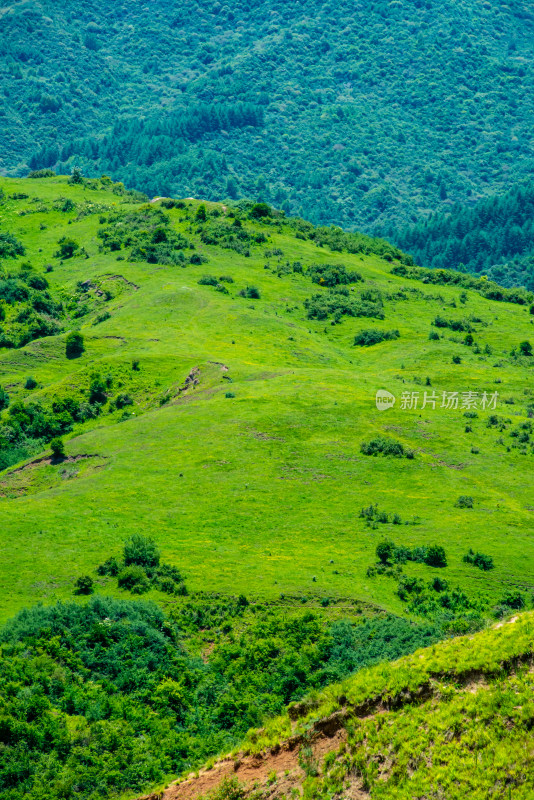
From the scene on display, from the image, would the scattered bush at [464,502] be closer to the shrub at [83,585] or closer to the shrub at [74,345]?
the shrub at [83,585]

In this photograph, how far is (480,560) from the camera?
175 ft

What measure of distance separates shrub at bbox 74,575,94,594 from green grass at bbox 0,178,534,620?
56 centimetres

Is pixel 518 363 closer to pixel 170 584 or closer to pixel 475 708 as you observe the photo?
pixel 170 584

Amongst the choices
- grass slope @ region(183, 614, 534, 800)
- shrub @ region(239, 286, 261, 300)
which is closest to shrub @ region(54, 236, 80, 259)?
shrub @ region(239, 286, 261, 300)

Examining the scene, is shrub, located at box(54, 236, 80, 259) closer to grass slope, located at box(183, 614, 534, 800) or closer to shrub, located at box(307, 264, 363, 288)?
shrub, located at box(307, 264, 363, 288)

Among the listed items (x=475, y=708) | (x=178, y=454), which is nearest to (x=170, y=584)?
(x=178, y=454)

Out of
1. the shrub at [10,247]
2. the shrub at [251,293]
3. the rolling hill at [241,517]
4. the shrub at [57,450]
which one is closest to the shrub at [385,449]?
the rolling hill at [241,517]

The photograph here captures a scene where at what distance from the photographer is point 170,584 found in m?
49.7

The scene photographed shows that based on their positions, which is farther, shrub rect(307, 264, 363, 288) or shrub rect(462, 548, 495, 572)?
shrub rect(307, 264, 363, 288)

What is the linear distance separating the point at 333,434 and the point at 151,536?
72.8ft

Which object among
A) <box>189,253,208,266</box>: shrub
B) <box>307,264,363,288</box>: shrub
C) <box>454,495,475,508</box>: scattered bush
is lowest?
<box>454,495,475,508</box>: scattered bush

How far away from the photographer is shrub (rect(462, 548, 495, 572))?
53125mm

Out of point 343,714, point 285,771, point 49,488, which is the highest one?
point 343,714

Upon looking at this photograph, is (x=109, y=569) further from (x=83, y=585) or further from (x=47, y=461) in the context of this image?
(x=47, y=461)
